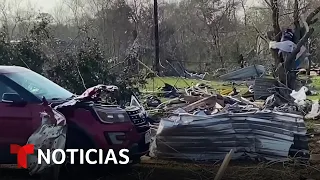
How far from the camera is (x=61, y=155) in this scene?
22.8 ft

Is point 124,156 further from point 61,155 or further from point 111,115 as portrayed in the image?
point 61,155

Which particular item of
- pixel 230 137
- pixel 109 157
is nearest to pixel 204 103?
pixel 230 137

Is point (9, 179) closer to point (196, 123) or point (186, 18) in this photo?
point (196, 123)

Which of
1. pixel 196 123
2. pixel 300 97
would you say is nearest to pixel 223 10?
pixel 300 97

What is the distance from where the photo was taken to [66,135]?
7172mm

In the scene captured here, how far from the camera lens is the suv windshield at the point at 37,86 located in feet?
25.1

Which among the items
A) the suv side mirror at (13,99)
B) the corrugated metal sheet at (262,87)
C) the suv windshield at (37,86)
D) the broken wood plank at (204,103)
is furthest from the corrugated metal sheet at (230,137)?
the corrugated metal sheet at (262,87)

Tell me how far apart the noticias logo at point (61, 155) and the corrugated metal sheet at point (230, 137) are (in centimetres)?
160

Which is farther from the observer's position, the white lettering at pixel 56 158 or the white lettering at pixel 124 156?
the white lettering at pixel 124 156

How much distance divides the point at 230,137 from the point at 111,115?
2382 mm

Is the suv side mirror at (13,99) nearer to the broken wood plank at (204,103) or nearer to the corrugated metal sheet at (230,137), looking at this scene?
the corrugated metal sheet at (230,137)

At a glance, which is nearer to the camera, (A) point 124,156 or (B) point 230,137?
(A) point 124,156

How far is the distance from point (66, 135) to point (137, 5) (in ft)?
125

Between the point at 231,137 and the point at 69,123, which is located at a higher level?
the point at 69,123
